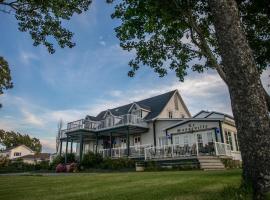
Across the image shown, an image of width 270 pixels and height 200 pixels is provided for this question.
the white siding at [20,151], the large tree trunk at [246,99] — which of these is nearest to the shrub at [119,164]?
the large tree trunk at [246,99]

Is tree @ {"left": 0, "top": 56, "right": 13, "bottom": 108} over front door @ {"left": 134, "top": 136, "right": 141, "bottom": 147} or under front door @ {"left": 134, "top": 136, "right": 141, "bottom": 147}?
over

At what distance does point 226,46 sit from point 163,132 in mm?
21376

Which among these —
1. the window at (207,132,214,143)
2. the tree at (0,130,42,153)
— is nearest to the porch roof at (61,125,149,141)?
the window at (207,132,214,143)

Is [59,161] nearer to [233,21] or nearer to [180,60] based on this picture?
[180,60]

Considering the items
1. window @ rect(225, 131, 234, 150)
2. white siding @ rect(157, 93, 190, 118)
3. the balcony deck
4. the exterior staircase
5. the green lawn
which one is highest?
white siding @ rect(157, 93, 190, 118)

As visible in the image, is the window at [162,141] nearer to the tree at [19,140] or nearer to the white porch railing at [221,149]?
the white porch railing at [221,149]

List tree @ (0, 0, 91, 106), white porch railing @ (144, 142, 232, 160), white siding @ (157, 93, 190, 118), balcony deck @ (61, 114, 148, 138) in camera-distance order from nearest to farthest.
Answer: tree @ (0, 0, 91, 106) → white porch railing @ (144, 142, 232, 160) → balcony deck @ (61, 114, 148, 138) → white siding @ (157, 93, 190, 118)

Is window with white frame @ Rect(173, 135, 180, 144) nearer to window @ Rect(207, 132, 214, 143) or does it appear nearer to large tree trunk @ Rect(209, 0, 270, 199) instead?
window @ Rect(207, 132, 214, 143)

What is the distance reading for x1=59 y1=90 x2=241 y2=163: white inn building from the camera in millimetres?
18844

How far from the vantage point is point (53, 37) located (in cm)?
875

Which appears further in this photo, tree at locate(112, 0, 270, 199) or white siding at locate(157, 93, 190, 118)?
white siding at locate(157, 93, 190, 118)

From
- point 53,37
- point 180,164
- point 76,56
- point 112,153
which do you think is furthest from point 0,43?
point 112,153

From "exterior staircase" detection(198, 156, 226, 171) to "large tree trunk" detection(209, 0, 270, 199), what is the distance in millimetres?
12890

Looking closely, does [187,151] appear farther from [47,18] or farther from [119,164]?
[47,18]
